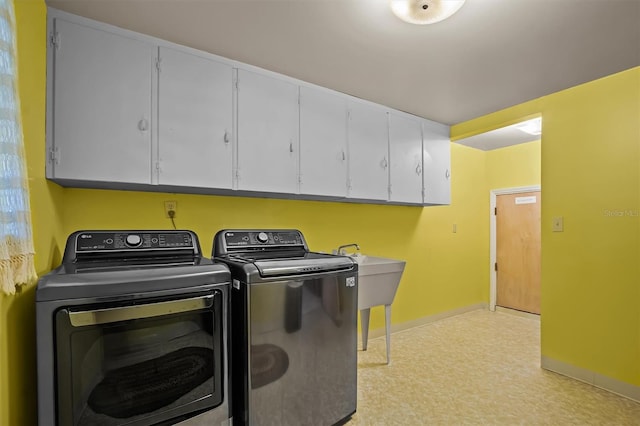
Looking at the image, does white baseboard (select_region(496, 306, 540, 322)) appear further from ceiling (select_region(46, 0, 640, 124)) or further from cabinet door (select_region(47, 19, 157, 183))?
cabinet door (select_region(47, 19, 157, 183))

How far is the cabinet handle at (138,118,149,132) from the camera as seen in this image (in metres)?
1.86

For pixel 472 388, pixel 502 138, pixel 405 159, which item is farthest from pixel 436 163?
pixel 472 388

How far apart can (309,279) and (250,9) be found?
1482 millimetres

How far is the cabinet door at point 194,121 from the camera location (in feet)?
6.34

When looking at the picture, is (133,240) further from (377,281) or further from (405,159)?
(405,159)

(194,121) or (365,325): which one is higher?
(194,121)

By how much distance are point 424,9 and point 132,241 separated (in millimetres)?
1947

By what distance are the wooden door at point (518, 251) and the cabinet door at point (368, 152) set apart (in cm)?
239

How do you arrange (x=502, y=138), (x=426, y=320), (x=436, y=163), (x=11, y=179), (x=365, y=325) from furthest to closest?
(x=502, y=138) < (x=426, y=320) < (x=436, y=163) < (x=365, y=325) < (x=11, y=179)

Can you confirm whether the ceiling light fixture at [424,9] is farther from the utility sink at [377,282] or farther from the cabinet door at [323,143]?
the utility sink at [377,282]

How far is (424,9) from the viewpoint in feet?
5.03

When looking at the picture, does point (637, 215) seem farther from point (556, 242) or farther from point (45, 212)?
point (45, 212)

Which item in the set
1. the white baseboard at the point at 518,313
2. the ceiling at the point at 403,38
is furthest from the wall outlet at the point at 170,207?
the white baseboard at the point at 518,313

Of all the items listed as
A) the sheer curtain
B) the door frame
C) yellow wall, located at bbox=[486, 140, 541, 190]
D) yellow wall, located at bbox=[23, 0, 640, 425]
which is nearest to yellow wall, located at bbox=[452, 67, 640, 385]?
yellow wall, located at bbox=[23, 0, 640, 425]
